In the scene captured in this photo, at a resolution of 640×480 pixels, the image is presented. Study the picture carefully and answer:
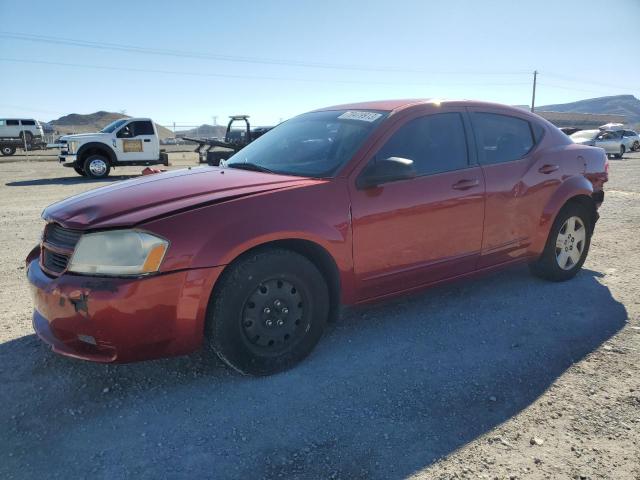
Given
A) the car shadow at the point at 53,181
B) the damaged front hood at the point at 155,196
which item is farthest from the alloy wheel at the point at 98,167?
the damaged front hood at the point at 155,196

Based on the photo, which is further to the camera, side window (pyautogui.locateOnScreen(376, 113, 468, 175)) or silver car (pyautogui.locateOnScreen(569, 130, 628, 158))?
silver car (pyautogui.locateOnScreen(569, 130, 628, 158))

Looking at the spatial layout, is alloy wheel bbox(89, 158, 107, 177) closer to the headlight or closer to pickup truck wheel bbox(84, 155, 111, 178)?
→ pickup truck wheel bbox(84, 155, 111, 178)

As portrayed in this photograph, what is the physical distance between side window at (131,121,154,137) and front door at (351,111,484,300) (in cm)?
1480

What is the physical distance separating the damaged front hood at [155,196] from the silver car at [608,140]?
26.5m

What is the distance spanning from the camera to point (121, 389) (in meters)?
2.77

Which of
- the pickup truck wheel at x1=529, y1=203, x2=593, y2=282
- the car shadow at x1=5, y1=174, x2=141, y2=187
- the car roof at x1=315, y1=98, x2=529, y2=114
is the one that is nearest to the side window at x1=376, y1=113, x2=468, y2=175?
the car roof at x1=315, y1=98, x2=529, y2=114

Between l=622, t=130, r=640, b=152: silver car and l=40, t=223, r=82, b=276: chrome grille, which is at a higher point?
l=40, t=223, r=82, b=276: chrome grille

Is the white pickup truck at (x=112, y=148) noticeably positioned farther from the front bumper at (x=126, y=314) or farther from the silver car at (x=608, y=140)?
the silver car at (x=608, y=140)

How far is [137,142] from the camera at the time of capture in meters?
16.4

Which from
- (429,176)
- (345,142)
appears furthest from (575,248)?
(345,142)

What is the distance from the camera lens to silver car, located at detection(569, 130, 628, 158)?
25.5 metres

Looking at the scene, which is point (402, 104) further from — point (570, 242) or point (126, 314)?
point (126, 314)

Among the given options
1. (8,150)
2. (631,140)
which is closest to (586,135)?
(631,140)

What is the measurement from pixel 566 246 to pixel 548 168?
82 centimetres
